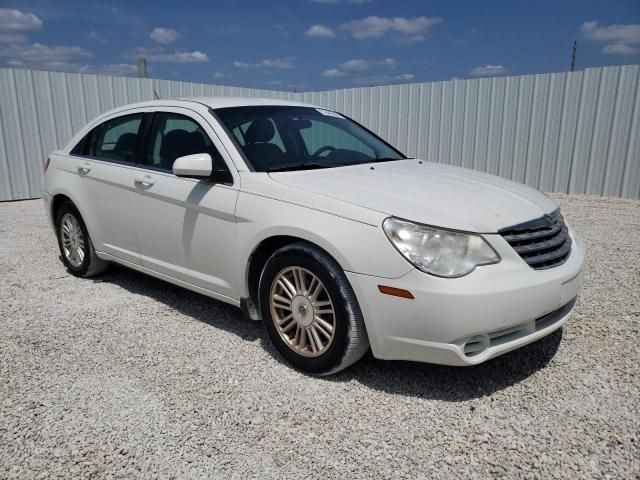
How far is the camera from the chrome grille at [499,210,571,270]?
2.53 meters

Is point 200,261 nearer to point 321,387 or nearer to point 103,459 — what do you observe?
point 321,387

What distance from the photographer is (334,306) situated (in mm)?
→ 2627

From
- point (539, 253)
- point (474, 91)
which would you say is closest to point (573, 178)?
point (474, 91)

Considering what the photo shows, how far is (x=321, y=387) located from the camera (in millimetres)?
2777

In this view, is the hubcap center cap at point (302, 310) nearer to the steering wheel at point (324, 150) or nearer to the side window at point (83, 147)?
the steering wheel at point (324, 150)

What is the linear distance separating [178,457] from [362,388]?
3.46 ft

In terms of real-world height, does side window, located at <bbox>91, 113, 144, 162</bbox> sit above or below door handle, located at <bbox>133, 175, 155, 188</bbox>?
above

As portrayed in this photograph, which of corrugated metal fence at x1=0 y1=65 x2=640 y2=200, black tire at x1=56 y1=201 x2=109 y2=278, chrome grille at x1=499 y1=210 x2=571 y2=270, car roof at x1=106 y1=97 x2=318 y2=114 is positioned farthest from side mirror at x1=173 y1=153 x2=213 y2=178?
corrugated metal fence at x1=0 y1=65 x2=640 y2=200

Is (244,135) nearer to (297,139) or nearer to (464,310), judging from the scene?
(297,139)

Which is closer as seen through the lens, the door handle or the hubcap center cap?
the hubcap center cap

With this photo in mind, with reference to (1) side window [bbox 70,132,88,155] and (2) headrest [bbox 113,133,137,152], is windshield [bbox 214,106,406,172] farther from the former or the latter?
(1) side window [bbox 70,132,88,155]

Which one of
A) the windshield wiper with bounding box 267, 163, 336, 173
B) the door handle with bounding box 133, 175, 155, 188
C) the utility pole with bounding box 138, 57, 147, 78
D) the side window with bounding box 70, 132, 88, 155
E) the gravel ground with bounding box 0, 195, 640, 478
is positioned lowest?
the gravel ground with bounding box 0, 195, 640, 478

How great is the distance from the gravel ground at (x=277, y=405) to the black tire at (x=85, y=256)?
0.71 meters

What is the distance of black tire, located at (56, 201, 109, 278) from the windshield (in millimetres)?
1992
